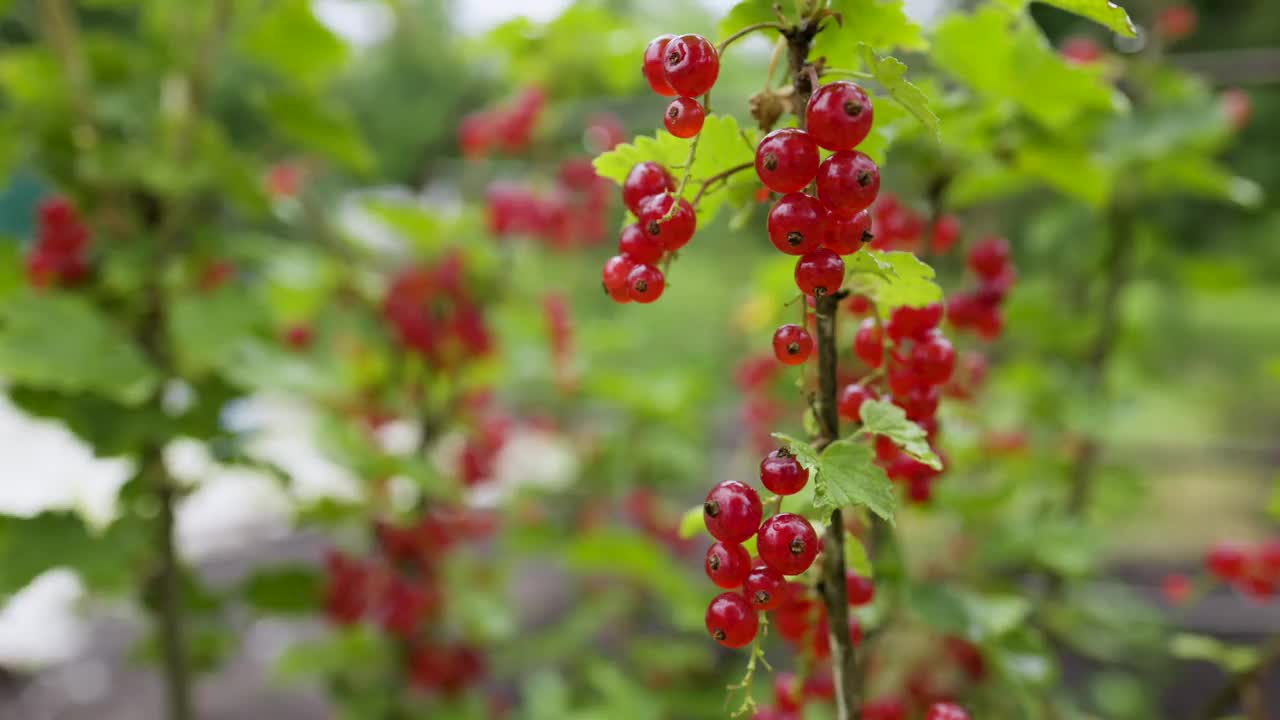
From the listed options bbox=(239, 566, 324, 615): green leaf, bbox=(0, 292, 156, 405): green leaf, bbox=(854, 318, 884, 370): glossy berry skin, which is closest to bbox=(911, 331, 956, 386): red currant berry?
bbox=(854, 318, 884, 370): glossy berry skin

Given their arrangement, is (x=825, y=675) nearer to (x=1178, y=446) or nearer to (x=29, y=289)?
(x=29, y=289)

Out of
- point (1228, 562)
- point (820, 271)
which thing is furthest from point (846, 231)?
point (1228, 562)

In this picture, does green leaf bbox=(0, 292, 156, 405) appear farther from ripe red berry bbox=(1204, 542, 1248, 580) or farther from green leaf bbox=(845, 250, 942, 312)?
ripe red berry bbox=(1204, 542, 1248, 580)

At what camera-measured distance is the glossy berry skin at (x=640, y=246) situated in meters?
0.47

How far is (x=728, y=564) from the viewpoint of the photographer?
0.45 m

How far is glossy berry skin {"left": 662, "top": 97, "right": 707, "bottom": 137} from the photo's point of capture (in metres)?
0.45

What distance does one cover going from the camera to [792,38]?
1.52ft

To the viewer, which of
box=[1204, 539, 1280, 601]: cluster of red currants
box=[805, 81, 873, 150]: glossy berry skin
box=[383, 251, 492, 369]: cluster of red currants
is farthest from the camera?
box=[383, 251, 492, 369]: cluster of red currants

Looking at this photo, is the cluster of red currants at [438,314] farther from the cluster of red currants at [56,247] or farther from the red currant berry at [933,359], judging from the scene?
the red currant berry at [933,359]

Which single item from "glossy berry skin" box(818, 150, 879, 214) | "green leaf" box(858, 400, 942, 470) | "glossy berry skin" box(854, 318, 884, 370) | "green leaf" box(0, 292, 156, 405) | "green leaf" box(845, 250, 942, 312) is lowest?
"green leaf" box(858, 400, 942, 470)

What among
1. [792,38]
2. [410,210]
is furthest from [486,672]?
[792,38]

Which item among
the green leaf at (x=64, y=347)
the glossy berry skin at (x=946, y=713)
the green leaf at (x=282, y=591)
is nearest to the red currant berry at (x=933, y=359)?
the glossy berry skin at (x=946, y=713)

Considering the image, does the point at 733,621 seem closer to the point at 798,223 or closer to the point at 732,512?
the point at 732,512

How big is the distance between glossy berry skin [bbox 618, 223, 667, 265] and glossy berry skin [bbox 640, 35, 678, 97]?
0.26ft
